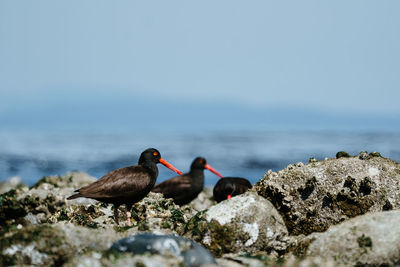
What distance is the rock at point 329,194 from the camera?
9523mm

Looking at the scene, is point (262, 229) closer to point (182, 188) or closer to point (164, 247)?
point (164, 247)

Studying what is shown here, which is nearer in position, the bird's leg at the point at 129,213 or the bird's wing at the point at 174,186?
the bird's leg at the point at 129,213

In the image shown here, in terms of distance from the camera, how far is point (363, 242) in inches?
293

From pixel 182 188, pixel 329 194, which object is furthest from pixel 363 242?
pixel 182 188

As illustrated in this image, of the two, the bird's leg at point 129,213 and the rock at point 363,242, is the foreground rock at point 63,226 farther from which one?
the rock at point 363,242

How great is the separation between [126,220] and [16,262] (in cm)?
469

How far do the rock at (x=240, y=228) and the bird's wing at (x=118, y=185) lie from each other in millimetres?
2980

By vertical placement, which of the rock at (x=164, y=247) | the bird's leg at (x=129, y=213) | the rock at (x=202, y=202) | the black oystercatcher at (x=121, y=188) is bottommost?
the rock at (x=202, y=202)

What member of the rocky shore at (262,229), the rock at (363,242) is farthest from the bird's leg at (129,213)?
the rock at (363,242)

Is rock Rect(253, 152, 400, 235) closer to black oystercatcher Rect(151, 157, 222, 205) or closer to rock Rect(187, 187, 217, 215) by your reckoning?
black oystercatcher Rect(151, 157, 222, 205)

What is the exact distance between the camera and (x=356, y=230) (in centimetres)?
770

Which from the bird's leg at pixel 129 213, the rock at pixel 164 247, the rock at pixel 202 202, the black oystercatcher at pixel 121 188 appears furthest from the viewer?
the rock at pixel 202 202

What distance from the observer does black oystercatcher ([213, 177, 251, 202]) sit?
55.5ft

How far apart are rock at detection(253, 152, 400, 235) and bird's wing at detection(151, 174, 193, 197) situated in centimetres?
777
